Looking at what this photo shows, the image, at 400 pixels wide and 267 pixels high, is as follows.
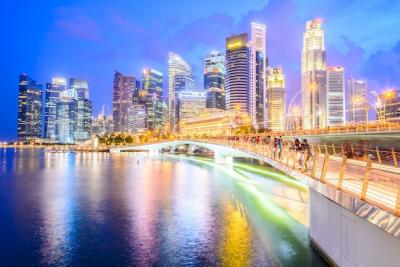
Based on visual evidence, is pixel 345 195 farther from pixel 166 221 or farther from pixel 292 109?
pixel 292 109

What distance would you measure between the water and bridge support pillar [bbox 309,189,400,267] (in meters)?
1.46

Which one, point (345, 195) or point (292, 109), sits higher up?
point (292, 109)

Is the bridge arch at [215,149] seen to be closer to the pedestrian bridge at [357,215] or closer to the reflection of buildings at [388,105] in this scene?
the reflection of buildings at [388,105]

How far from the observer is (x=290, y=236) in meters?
21.1

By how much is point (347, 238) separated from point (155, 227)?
1391 centimetres

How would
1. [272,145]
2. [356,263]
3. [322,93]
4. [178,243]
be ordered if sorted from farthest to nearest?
[322,93] → [272,145] → [178,243] → [356,263]

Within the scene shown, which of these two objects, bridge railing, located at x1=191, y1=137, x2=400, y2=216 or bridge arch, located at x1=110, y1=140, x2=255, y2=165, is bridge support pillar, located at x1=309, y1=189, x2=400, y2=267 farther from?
bridge arch, located at x1=110, y1=140, x2=255, y2=165

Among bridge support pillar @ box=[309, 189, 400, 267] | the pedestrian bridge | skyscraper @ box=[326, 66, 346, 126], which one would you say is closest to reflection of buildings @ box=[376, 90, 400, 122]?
bridge support pillar @ box=[309, 189, 400, 267]

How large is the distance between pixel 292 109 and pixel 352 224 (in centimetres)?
7250

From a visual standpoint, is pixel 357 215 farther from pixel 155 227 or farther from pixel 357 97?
pixel 357 97

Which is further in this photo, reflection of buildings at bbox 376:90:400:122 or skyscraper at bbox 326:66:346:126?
skyscraper at bbox 326:66:346:126

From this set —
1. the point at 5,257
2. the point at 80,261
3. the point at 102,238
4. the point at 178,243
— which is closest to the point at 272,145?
the point at 178,243

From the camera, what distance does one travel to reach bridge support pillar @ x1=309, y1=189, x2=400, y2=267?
1045cm

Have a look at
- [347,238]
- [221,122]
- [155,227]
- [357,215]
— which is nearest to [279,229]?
[155,227]
